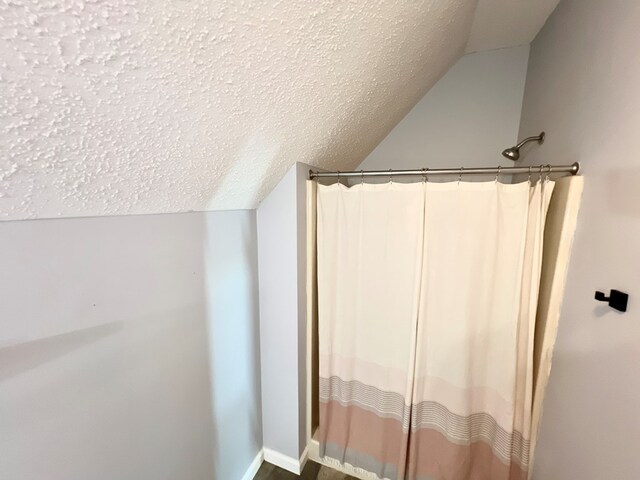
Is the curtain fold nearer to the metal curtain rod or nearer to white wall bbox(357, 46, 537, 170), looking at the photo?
the metal curtain rod

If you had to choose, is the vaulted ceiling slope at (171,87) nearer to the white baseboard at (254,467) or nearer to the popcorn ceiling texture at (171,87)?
the popcorn ceiling texture at (171,87)

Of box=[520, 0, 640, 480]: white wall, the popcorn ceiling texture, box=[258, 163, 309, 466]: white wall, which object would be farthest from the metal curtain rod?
the popcorn ceiling texture

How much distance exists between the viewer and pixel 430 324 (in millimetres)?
1272

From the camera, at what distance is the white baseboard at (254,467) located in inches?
58.4

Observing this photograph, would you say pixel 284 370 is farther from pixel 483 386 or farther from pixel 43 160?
pixel 43 160

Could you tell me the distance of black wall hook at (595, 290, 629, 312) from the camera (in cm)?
72

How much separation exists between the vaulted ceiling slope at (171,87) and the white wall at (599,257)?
0.54m

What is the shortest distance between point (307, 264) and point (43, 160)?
111cm

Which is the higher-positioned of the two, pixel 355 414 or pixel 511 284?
pixel 511 284

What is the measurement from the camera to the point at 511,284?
1142mm

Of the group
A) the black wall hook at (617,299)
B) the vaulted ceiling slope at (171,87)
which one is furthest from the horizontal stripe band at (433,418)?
the vaulted ceiling slope at (171,87)

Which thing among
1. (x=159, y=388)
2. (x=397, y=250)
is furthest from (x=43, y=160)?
(x=397, y=250)

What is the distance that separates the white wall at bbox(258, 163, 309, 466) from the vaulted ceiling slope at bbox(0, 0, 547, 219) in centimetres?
31

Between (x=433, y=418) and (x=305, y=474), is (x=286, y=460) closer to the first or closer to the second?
(x=305, y=474)
